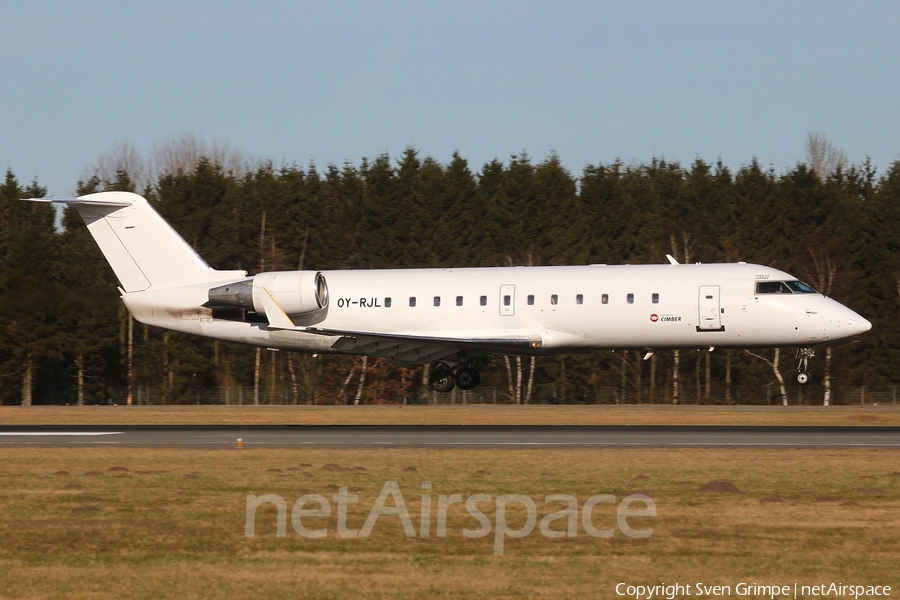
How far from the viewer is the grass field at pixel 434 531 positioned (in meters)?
10.8

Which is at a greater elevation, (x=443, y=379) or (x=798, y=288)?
(x=798, y=288)

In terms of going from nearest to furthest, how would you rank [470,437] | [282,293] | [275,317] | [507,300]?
1. [470,437]
2. [507,300]
3. [275,317]
4. [282,293]

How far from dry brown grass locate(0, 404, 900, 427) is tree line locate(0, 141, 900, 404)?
13.4 ft

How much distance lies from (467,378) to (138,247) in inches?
439

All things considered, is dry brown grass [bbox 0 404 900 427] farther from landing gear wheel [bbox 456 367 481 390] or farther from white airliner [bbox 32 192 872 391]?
white airliner [bbox 32 192 872 391]

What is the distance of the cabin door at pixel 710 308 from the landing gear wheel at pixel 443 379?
7.77 meters

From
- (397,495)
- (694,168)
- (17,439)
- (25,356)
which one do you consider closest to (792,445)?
(397,495)

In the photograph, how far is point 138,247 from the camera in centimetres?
3547

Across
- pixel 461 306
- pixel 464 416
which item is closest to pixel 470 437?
pixel 461 306

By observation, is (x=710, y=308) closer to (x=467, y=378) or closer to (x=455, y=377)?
(x=467, y=378)

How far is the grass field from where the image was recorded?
425 inches

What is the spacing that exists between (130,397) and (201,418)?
20.5 m

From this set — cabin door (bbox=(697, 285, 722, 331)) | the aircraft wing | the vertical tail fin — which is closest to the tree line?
the vertical tail fin

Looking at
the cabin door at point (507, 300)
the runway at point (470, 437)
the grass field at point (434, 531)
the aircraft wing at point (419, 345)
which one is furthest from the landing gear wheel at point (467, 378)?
the grass field at point (434, 531)
